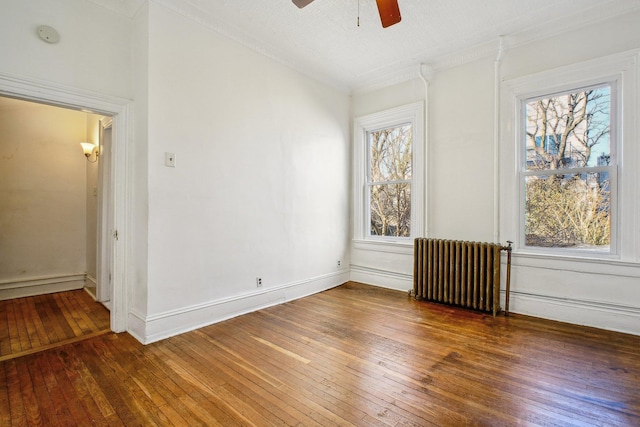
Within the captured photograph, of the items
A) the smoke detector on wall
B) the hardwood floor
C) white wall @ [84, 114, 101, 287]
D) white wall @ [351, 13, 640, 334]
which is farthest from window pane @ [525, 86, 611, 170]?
white wall @ [84, 114, 101, 287]

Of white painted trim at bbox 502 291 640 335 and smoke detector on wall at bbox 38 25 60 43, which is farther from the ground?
smoke detector on wall at bbox 38 25 60 43

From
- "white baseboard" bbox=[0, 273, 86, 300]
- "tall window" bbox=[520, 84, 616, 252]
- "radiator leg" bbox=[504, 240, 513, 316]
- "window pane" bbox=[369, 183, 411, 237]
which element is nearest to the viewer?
"tall window" bbox=[520, 84, 616, 252]

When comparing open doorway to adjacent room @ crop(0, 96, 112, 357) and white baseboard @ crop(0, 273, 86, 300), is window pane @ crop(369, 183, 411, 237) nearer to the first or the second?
open doorway to adjacent room @ crop(0, 96, 112, 357)

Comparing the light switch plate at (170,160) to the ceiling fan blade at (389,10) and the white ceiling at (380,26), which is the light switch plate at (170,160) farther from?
the ceiling fan blade at (389,10)

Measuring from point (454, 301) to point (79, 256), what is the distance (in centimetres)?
511

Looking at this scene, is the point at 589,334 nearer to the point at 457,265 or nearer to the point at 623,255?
the point at 623,255

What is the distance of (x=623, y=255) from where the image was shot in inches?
110

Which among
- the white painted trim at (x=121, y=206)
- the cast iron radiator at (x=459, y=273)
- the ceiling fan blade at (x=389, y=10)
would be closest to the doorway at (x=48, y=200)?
the white painted trim at (x=121, y=206)

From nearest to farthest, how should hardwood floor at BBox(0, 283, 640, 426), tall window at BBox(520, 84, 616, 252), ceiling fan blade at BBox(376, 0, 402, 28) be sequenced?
hardwood floor at BBox(0, 283, 640, 426), ceiling fan blade at BBox(376, 0, 402, 28), tall window at BBox(520, 84, 616, 252)

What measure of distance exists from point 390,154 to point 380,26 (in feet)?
5.86

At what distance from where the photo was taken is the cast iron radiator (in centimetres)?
334

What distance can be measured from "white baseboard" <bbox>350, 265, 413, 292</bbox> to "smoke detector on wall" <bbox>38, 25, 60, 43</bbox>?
422 centimetres

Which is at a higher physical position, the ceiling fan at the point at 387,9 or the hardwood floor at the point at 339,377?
the ceiling fan at the point at 387,9

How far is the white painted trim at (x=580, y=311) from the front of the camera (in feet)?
9.13
